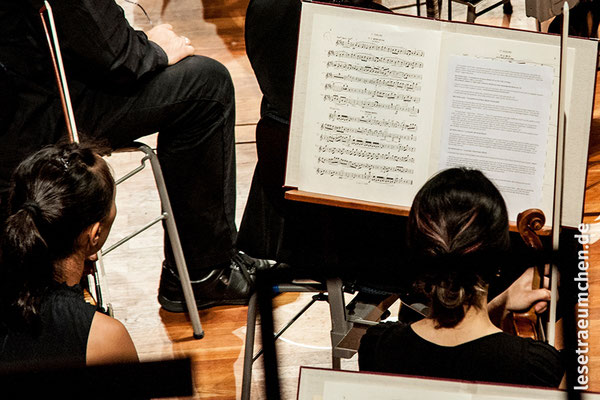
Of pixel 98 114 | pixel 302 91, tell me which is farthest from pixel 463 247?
pixel 98 114

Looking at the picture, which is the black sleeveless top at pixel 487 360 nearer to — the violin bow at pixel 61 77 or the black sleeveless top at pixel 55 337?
the black sleeveless top at pixel 55 337

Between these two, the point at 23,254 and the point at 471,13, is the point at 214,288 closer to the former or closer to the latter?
the point at 23,254

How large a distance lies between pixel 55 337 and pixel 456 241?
778mm

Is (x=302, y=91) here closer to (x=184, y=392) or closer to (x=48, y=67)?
(x=48, y=67)

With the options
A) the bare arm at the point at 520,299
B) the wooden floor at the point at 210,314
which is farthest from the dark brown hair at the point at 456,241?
the wooden floor at the point at 210,314

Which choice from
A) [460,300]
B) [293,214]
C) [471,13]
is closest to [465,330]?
[460,300]

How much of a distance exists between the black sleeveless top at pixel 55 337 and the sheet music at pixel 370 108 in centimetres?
60

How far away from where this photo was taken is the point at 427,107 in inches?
68.1

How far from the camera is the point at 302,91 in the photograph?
1.79m

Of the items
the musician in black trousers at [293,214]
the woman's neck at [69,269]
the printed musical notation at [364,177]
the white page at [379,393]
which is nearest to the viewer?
the white page at [379,393]

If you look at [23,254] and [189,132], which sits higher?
[189,132]

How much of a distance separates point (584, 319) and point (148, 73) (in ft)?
4.61

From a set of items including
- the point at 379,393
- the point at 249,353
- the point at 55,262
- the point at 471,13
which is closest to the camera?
the point at 379,393

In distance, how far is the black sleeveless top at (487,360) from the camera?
1.37m
